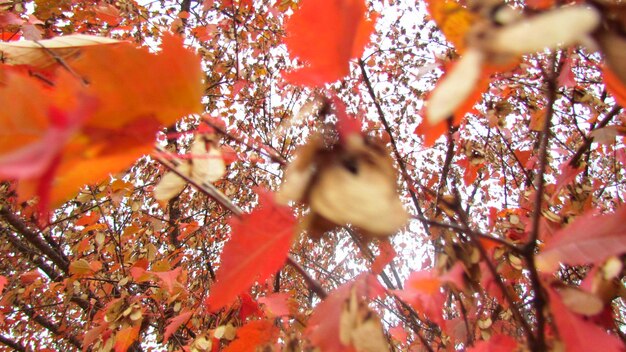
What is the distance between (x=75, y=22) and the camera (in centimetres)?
275

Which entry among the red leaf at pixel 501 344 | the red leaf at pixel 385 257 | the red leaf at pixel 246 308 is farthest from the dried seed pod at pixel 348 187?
the red leaf at pixel 246 308

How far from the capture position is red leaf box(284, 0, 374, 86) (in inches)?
12.3

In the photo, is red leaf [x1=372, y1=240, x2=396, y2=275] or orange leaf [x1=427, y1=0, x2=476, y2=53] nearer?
orange leaf [x1=427, y1=0, x2=476, y2=53]

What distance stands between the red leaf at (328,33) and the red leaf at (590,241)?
9.9 inches

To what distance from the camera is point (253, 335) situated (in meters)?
0.66

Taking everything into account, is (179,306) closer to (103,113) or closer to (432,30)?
(103,113)

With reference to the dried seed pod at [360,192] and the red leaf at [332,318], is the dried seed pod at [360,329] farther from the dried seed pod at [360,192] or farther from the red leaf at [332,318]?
the dried seed pod at [360,192]

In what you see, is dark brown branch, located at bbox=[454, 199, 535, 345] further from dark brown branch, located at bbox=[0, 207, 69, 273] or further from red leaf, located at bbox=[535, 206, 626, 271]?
dark brown branch, located at bbox=[0, 207, 69, 273]

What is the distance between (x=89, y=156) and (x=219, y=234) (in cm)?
296

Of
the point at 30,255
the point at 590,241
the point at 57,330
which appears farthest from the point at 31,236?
the point at 590,241

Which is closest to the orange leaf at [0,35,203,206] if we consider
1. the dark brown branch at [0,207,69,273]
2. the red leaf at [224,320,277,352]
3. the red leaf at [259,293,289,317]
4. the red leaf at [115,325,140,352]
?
the red leaf at [224,320,277,352]

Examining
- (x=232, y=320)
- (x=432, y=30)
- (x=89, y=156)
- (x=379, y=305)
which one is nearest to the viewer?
(x=89, y=156)

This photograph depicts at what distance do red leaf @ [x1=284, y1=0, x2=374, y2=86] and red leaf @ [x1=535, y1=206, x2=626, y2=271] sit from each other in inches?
9.9

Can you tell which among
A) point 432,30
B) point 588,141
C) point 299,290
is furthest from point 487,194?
point 588,141
